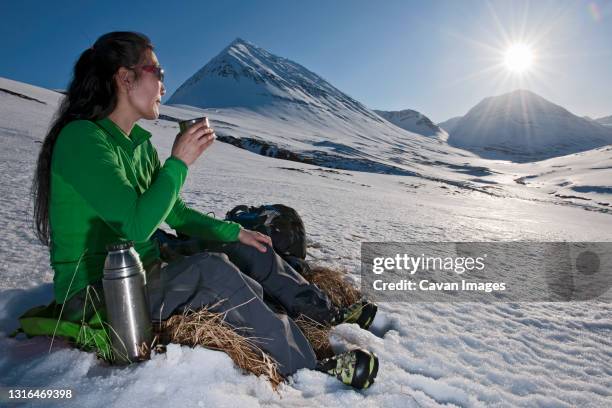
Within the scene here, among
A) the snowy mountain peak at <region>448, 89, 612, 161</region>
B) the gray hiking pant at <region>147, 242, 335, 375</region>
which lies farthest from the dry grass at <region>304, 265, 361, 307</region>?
the snowy mountain peak at <region>448, 89, 612, 161</region>

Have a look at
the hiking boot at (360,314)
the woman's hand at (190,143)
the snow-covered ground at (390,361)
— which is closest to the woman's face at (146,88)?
the woman's hand at (190,143)

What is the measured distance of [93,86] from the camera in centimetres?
214

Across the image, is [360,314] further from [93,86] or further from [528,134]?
[528,134]

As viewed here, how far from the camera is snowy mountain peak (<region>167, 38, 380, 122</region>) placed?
126194 mm

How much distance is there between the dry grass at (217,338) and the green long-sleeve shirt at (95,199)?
51cm

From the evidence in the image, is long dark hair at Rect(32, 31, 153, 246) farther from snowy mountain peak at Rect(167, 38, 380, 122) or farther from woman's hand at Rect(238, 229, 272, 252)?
snowy mountain peak at Rect(167, 38, 380, 122)

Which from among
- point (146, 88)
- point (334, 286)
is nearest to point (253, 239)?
point (146, 88)

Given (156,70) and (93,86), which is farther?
(156,70)

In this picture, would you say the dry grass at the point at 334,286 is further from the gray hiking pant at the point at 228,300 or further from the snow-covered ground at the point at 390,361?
the gray hiking pant at the point at 228,300

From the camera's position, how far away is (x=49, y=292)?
3.18 meters

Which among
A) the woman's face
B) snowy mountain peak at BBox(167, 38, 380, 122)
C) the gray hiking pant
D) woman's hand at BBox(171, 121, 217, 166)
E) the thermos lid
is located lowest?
the gray hiking pant

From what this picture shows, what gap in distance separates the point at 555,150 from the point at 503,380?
166m

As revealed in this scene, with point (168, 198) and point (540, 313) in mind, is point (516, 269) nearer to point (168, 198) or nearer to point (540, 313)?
point (540, 313)

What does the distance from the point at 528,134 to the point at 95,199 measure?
19086cm
